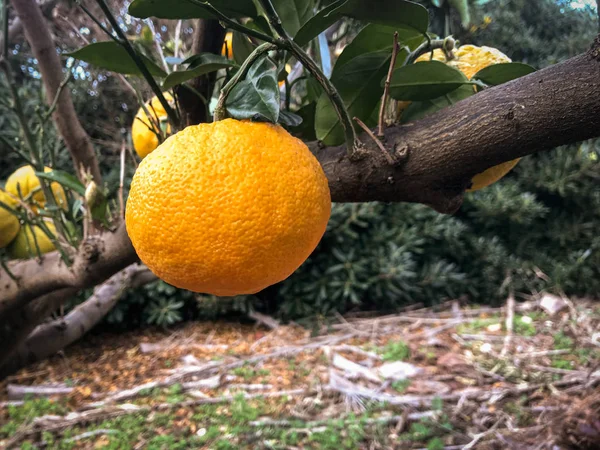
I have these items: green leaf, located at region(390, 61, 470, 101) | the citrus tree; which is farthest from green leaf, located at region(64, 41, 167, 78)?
green leaf, located at region(390, 61, 470, 101)

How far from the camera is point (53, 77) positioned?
0.75 meters

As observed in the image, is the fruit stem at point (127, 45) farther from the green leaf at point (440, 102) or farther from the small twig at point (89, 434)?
the small twig at point (89, 434)

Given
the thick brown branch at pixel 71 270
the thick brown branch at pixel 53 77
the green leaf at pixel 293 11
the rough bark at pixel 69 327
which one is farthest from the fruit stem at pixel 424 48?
the rough bark at pixel 69 327

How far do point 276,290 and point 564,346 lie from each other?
1.43 m

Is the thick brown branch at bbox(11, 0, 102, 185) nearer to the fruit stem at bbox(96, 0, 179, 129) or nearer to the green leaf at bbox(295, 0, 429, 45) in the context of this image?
the fruit stem at bbox(96, 0, 179, 129)

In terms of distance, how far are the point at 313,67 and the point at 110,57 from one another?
223 mm

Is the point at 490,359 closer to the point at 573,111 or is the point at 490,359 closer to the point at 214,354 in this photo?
the point at 214,354

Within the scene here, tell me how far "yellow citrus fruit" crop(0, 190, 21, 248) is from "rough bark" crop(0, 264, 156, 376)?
228 mm

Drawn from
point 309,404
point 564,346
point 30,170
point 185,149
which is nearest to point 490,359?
point 564,346

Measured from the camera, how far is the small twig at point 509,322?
1.97m

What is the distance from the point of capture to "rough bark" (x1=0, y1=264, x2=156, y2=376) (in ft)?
2.98

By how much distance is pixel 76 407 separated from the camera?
1.78 meters

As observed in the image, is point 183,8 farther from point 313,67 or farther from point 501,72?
point 501,72

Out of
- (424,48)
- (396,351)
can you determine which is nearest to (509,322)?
(396,351)
